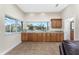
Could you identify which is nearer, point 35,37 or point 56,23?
point 35,37

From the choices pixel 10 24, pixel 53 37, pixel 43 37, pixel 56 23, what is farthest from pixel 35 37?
pixel 10 24

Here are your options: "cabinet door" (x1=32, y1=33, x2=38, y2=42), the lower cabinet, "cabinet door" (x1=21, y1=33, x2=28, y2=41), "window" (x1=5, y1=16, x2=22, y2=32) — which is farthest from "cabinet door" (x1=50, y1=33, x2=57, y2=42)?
"window" (x1=5, y1=16, x2=22, y2=32)

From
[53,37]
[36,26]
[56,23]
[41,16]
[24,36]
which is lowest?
[53,37]

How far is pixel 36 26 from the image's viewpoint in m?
12.4

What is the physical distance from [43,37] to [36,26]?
67.8 inches

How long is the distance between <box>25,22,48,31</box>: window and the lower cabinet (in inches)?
52.4

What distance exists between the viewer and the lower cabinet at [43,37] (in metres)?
11.0

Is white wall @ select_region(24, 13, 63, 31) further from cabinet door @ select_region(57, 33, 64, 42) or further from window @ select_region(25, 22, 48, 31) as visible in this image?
cabinet door @ select_region(57, 33, 64, 42)

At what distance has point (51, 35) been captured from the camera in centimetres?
1102

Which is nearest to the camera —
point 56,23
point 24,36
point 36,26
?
point 24,36

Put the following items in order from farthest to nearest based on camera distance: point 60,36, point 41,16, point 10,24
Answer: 1. point 41,16
2. point 60,36
3. point 10,24

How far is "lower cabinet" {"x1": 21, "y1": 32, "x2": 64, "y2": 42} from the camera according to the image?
10969mm

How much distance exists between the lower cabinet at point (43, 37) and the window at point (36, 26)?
4.37ft

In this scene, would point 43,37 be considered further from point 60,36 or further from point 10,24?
point 10,24
